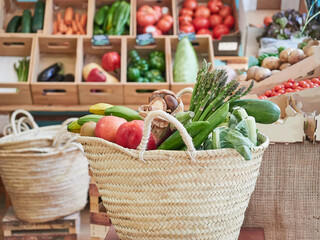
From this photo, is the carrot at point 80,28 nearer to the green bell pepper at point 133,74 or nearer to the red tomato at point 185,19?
the green bell pepper at point 133,74

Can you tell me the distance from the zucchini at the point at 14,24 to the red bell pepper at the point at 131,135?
2.78 metres

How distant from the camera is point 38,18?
3.64 m

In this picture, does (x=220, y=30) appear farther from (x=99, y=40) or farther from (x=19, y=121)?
(x=19, y=121)

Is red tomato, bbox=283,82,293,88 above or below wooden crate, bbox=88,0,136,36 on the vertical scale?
below

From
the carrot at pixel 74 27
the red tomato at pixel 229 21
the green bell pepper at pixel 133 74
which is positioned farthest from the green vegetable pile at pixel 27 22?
the red tomato at pixel 229 21

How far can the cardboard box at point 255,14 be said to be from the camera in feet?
11.7

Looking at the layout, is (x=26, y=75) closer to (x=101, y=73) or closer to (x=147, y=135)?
(x=101, y=73)

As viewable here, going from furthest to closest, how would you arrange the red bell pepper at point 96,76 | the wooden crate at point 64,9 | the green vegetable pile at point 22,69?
1. the wooden crate at point 64,9
2. the green vegetable pile at point 22,69
3. the red bell pepper at point 96,76

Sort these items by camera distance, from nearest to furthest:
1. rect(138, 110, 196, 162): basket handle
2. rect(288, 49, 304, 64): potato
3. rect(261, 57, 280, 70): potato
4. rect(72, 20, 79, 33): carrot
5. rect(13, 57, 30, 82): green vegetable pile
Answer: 1. rect(138, 110, 196, 162): basket handle
2. rect(288, 49, 304, 64): potato
3. rect(261, 57, 280, 70): potato
4. rect(13, 57, 30, 82): green vegetable pile
5. rect(72, 20, 79, 33): carrot

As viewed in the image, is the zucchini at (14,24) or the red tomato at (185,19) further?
the red tomato at (185,19)

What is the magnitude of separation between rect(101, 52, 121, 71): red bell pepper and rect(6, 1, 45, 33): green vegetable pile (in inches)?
23.9

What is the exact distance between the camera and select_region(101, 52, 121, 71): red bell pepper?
138 inches

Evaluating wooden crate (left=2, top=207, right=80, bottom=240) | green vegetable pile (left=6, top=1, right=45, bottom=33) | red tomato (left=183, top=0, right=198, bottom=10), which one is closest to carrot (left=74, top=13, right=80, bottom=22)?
green vegetable pile (left=6, top=1, right=45, bottom=33)

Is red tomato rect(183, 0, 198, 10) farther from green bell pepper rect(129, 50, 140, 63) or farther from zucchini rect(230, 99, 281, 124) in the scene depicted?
zucchini rect(230, 99, 281, 124)
